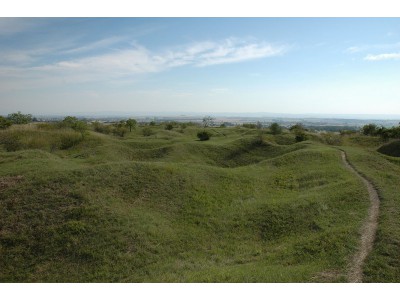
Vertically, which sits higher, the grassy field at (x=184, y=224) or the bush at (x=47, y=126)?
the bush at (x=47, y=126)

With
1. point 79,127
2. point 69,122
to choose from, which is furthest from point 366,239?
point 69,122

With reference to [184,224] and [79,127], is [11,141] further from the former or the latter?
[184,224]

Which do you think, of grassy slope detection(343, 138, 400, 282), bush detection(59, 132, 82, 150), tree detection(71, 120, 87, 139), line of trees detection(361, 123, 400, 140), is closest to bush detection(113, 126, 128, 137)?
tree detection(71, 120, 87, 139)

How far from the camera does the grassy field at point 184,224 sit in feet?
41.4

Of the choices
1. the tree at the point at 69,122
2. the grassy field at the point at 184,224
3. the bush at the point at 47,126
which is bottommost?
the grassy field at the point at 184,224

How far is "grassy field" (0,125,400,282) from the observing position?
41.4ft

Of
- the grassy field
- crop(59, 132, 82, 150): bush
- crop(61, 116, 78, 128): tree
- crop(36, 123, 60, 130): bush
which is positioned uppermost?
crop(61, 116, 78, 128): tree

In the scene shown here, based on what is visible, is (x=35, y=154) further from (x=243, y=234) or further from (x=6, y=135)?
(x=243, y=234)

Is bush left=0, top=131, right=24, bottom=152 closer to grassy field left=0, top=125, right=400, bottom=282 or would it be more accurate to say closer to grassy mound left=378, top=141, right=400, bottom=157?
grassy field left=0, top=125, right=400, bottom=282

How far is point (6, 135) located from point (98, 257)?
4002 cm

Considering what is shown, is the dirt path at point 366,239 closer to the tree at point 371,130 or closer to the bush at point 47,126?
the bush at point 47,126

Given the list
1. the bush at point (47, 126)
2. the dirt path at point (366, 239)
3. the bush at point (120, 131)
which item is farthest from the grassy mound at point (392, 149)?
the bush at point (47, 126)

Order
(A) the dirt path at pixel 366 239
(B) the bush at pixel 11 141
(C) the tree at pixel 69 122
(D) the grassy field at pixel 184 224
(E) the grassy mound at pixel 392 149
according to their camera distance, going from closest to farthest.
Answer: (A) the dirt path at pixel 366 239, (D) the grassy field at pixel 184 224, (B) the bush at pixel 11 141, (E) the grassy mound at pixel 392 149, (C) the tree at pixel 69 122

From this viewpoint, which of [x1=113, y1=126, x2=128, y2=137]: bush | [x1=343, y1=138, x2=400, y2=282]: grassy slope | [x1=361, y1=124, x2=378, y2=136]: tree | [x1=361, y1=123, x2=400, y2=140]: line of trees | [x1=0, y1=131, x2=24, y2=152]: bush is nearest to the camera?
[x1=343, y1=138, x2=400, y2=282]: grassy slope
